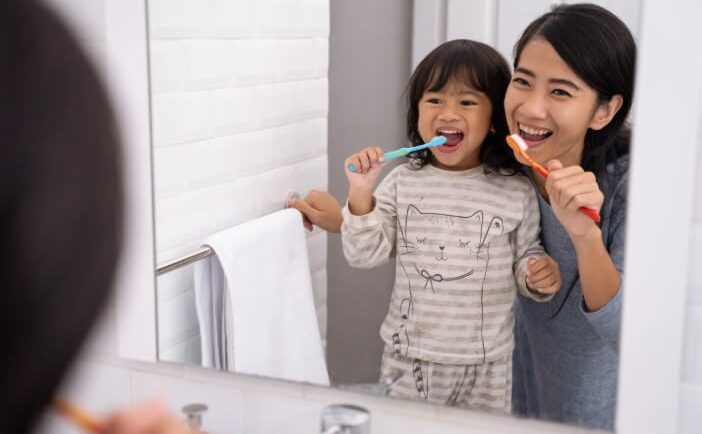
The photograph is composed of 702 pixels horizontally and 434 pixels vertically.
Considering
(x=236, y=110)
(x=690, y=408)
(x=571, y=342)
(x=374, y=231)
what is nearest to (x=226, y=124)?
(x=236, y=110)

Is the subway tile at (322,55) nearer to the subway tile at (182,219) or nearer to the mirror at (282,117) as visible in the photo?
the mirror at (282,117)

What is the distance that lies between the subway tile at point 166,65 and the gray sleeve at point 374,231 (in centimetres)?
26

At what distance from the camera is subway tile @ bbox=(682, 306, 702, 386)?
735 millimetres

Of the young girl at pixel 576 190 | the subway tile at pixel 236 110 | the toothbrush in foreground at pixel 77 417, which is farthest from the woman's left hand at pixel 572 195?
the toothbrush in foreground at pixel 77 417

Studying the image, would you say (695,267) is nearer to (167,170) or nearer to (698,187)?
(698,187)

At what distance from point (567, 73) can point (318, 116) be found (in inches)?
10.6

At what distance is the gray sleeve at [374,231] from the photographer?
860mm

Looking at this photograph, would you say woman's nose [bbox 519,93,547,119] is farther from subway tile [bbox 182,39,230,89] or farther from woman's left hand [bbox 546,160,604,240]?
subway tile [bbox 182,39,230,89]

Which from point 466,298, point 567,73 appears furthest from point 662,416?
point 567,73

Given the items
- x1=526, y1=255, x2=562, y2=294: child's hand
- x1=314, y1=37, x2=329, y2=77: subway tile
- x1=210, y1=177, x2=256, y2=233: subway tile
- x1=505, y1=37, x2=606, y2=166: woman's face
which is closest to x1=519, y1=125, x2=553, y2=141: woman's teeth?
x1=505, y1=37, x2=606, y2=166: woman's face

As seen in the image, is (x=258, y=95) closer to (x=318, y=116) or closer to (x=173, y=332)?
(x=318, y=116)

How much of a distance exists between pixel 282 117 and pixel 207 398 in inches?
13.1

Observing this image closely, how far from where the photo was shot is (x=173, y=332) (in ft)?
3.21

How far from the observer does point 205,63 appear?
952 mm
